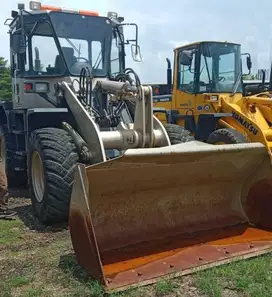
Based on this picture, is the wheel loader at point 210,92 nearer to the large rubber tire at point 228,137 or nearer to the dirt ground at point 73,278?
the large rubber tire at point 228,137

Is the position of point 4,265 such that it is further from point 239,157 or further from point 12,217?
point 239,157

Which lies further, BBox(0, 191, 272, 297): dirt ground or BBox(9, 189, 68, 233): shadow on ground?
BBox(9, 189, 68, 233): shadow on ground

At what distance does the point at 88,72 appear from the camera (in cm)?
619

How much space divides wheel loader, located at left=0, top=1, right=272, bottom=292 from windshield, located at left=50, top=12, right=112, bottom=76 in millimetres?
15

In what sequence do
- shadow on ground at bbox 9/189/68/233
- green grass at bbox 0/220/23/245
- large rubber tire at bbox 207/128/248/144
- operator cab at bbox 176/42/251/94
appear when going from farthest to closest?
operator cab at bbox 176/42/251/94, large rubber tire at bbox 207/128/248/144, shadow on ground at bbox 9/189/68/233, green grass at bbox 0/220/23/245

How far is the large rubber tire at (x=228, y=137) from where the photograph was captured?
303 inches

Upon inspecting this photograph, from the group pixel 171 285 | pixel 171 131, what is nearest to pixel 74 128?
pixel 171 131

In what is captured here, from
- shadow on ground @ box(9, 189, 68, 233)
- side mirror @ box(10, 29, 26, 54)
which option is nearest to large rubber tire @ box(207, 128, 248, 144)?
shadow on ground @ box(9, 189, 68, 233)

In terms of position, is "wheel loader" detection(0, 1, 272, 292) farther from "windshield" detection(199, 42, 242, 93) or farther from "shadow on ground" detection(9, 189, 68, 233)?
"windshield" detection(199, 42, 242, 93)

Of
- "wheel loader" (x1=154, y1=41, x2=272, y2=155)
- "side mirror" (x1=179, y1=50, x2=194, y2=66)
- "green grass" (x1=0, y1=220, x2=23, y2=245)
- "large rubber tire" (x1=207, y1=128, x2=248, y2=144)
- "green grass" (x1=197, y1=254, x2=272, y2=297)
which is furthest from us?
"side mirror" (x1=179, y1=50, x2=194, y2=66)

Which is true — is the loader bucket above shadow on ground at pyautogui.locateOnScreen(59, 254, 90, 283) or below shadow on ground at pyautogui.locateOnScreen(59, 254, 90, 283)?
above

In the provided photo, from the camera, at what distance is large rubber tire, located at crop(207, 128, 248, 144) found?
7.71 meters

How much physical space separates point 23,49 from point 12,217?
2.40 metres

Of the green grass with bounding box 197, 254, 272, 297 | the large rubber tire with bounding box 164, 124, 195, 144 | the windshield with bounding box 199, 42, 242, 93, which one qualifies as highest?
the windshield with bounding box 199, 42, 242, 93
